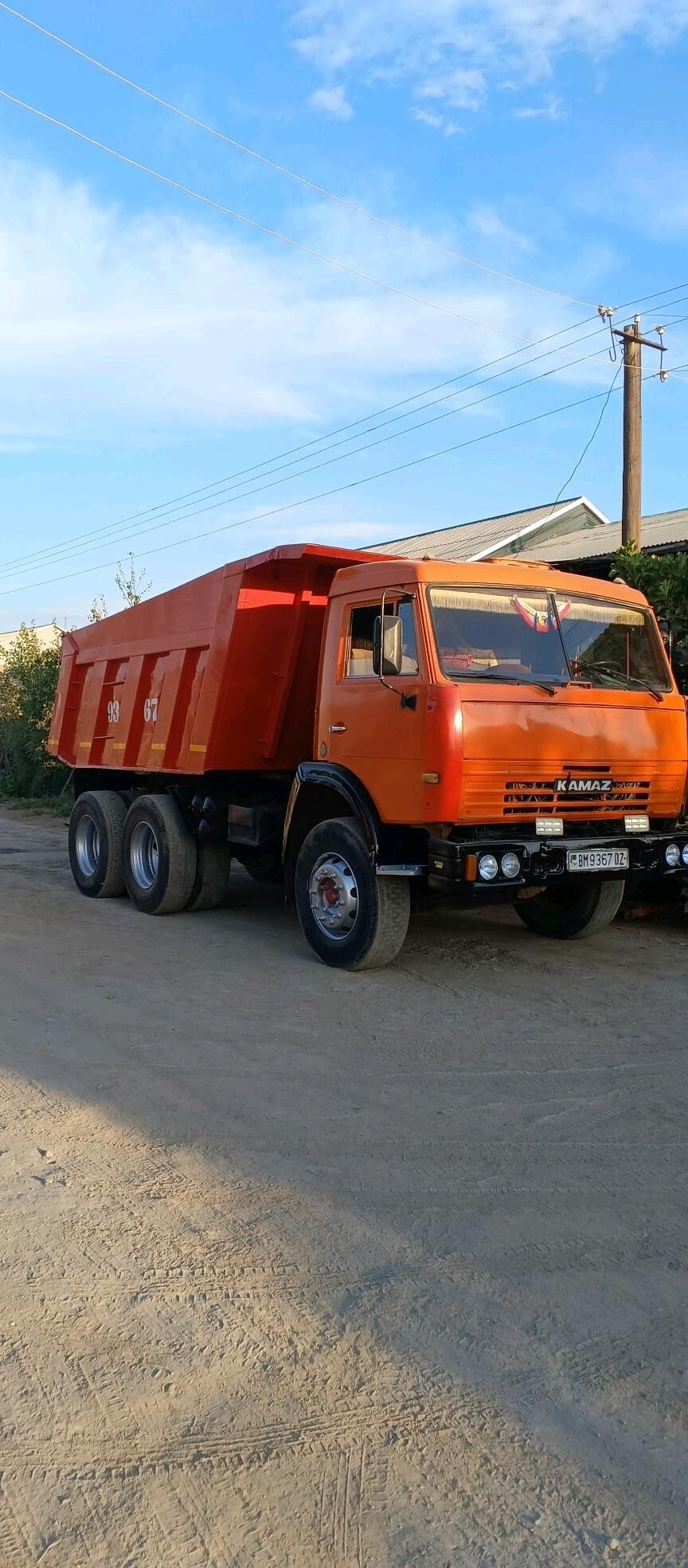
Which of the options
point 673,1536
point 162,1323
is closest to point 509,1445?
point 673,1536

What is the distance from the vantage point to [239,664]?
9.16 metres

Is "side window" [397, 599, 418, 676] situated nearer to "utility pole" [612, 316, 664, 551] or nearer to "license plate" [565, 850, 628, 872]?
"license plate" [565, 850, 628, 872]

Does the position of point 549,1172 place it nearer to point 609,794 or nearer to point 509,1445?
point 509,1445

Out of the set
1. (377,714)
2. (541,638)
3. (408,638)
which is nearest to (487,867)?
(377,714)

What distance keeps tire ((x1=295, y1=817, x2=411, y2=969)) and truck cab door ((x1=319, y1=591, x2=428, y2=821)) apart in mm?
395

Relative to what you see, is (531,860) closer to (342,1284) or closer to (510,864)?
(510,864)

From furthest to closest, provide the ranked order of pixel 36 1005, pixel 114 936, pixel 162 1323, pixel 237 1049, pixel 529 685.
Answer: pixel 114 936
pixel 529 685
pixel 36 1005
pixel 237 1049
pixel 162 1323

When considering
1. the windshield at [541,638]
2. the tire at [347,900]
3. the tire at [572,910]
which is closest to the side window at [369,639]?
the windshield at [541,638]

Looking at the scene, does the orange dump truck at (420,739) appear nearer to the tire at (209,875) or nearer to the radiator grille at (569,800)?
the radiator grille at (569,800)

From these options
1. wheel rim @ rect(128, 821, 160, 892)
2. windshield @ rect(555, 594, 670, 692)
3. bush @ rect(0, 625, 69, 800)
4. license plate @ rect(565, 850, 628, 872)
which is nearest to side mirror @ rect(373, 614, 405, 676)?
windshield @ rect(555, 594, 670, 692)

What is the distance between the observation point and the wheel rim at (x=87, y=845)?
455 inches

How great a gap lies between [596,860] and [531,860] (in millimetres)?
477

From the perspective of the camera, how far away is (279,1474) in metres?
2.56

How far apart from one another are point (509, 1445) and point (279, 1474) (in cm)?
53
